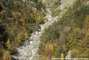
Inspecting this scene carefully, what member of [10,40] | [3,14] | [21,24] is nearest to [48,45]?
[10,40]

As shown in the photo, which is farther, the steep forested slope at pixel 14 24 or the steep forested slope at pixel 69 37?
the steep forested slope at pixel 14 24

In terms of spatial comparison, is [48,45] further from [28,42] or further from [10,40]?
[10,40]

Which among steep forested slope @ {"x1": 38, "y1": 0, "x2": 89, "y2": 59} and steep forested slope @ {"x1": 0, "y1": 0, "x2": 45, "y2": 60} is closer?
steep forested slope @ {"x1": 38, "y1": 0, "x2": 89, "y2": 59}

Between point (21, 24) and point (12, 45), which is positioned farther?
point (21, 24)

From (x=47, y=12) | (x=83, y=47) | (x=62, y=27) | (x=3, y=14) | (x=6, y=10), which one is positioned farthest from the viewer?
(x=47, y=12)

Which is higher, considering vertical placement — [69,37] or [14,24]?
[14,24]

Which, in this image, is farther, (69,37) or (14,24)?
(14,24)

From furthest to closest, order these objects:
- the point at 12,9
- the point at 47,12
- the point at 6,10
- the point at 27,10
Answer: the point at 47,12 → the point at 27,10 → the point at 12,9 → the point at 6,10

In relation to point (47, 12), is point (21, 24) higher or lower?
lower
